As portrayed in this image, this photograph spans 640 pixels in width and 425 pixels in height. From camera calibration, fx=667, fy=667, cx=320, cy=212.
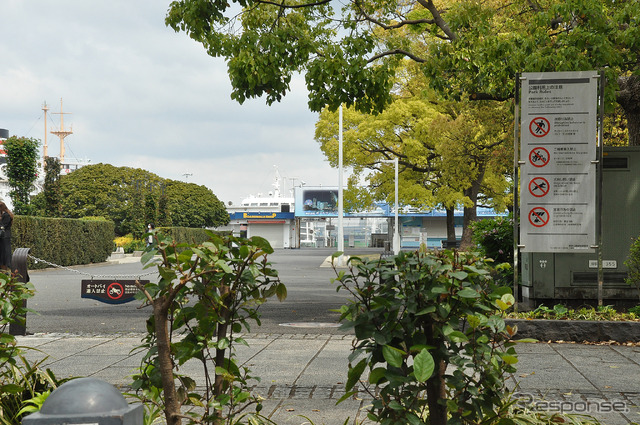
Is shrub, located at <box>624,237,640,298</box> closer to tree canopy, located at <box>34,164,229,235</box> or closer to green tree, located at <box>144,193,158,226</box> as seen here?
green tree, located at <box>144,193,158,226</box>

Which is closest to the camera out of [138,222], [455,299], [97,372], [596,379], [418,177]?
[455,299]

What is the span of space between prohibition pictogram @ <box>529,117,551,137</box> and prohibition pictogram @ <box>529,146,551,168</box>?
19 centimetres

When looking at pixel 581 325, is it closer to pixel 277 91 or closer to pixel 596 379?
pixel 596 379

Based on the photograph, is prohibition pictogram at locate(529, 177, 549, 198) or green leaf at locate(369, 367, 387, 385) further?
prohibition pictogram at locate(529, 177, 549, 198)

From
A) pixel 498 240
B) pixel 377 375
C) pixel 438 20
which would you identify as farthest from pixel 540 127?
pixel 377 375

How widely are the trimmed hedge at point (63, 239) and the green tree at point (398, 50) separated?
2018cm

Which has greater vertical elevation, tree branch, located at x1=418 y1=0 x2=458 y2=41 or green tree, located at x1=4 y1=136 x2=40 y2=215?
tree branch, located at x1=418 y1=0 x2=458 y2=41

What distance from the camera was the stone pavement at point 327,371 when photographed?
15.1ft

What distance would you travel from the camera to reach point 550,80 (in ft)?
29.2

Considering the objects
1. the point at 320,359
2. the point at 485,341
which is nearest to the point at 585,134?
the point at 320,359

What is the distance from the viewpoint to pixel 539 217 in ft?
29.1

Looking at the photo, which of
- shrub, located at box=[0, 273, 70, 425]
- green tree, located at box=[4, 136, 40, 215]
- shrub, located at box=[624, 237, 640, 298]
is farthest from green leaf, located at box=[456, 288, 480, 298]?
green tree, located at box=[4, 136, 40, 215]

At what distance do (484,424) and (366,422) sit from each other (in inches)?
46.4

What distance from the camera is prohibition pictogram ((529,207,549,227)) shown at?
349 inches
